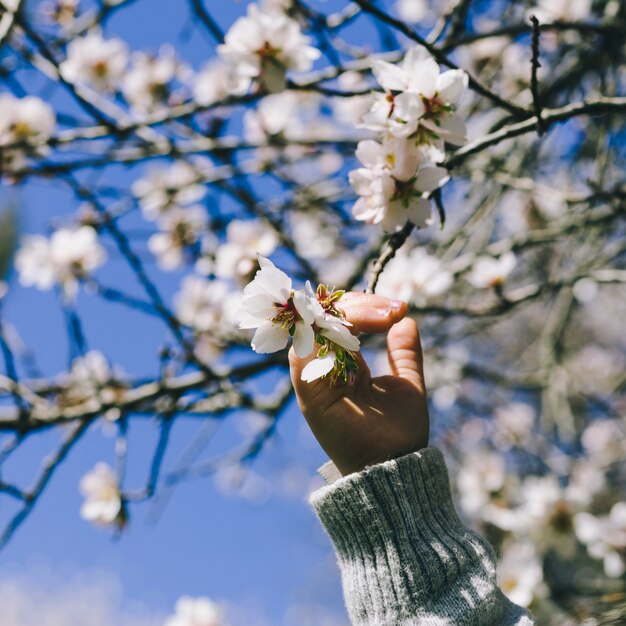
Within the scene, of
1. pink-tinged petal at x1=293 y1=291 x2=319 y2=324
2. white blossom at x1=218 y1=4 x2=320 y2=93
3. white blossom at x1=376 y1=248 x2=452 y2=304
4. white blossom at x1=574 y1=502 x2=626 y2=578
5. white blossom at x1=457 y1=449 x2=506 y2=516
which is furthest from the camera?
white blossom at x1=457 y1=449 x2=506 y2=516

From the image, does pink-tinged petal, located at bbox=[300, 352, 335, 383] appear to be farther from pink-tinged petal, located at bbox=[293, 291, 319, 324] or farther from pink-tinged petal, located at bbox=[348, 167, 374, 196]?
pink-tinged petal, located at bbox=[348, 167, 374, 196]

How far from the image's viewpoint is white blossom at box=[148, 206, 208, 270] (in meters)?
2.28

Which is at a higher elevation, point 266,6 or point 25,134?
point 266,6

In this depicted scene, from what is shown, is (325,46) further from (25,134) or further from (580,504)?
(580,504)

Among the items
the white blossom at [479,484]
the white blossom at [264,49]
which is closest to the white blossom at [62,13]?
the white blossom at [264,49]

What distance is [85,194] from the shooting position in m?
1.44

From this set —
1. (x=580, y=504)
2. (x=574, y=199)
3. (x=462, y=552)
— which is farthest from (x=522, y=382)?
(x=462, y=552)

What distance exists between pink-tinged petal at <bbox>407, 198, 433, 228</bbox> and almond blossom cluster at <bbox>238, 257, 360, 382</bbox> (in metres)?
0.21

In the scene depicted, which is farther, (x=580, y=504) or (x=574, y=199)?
(x=580, y=504)

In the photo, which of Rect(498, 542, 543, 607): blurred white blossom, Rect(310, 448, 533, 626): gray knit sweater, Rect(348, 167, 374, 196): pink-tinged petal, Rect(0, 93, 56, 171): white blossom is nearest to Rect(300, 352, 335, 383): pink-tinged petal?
Rect(310, 448, 533, 626): gray knit sweater

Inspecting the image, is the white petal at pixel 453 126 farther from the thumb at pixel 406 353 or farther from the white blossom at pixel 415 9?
the white blossom at pixel 415 9

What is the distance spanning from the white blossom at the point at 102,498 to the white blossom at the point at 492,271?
0.91m

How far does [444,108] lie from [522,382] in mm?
1432

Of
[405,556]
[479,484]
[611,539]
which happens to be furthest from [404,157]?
[479,484]
